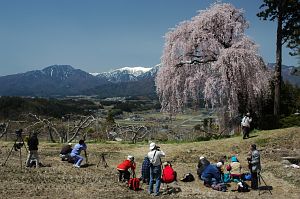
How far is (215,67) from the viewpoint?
3162 centimetres

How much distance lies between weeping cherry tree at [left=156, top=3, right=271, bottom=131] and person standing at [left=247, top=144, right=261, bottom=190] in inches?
532

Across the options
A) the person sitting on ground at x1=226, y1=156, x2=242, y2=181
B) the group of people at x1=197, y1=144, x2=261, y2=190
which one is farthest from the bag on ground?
the person sitting on ground at x1=226, y1=156, x2=242, y2=181

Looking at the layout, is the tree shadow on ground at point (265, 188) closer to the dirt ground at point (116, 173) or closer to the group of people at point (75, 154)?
the dirt ground at point (116, 173)

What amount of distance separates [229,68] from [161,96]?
674cm

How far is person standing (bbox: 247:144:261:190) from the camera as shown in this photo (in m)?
18.0

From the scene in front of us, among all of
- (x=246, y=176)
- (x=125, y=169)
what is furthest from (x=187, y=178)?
(x=125, y=169)

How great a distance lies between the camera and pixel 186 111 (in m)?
35.9

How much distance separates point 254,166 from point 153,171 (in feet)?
14.6

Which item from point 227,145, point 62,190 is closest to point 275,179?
point 227,145

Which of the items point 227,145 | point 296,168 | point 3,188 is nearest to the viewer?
point 3,188

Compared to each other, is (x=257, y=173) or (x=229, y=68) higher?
(x=229, y=68)

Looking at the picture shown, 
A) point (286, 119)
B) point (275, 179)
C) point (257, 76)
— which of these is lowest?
point (275, 179)

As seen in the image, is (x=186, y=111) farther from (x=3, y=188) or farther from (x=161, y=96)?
(x=3, y=188)

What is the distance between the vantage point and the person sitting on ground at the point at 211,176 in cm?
1869
